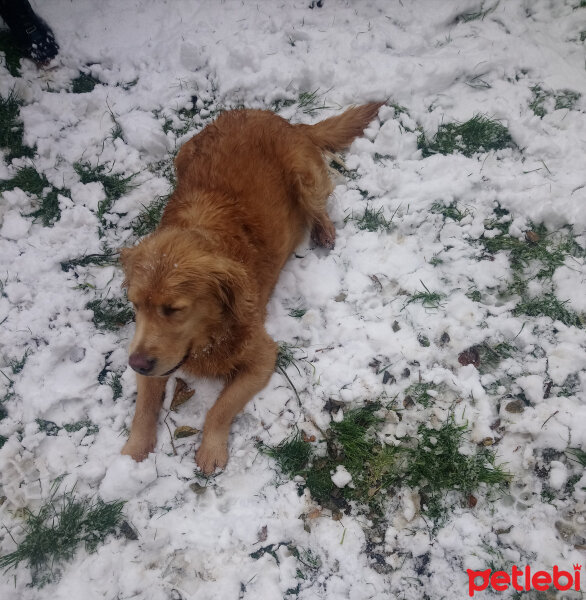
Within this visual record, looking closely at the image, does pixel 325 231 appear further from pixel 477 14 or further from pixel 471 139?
pixel 477 14

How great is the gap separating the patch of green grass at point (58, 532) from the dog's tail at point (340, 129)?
2.83 m

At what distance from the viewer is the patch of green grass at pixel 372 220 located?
338 cm

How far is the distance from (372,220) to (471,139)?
105 centimetres

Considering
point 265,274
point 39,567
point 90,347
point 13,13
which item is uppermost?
point 13,13

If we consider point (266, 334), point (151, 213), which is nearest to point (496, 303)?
point (266, 334)

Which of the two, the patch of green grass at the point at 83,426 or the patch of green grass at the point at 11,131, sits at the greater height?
the patch of green grass at the point at 11,131

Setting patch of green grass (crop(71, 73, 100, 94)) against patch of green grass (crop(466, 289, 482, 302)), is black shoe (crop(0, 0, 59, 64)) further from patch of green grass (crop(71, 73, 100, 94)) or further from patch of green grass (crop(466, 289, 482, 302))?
patch of green grass (crop(466, 289, 482, 302))

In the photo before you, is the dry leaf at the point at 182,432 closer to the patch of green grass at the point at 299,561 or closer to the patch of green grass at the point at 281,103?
the patch of green grass at the point at 299,561

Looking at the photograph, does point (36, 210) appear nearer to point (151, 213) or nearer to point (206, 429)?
point (151, 213)

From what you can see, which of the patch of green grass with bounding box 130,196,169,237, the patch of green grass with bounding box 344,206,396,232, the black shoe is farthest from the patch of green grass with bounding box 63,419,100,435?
the black shoe

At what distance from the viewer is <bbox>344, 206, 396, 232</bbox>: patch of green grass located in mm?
3383

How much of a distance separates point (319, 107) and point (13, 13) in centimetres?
251

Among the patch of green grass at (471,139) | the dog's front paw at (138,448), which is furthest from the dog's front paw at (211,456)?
the patch of green grass at (471,139)

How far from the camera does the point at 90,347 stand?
2.97m
